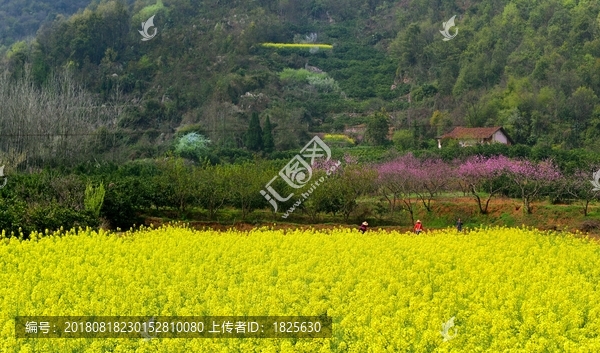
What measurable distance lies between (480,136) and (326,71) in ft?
155

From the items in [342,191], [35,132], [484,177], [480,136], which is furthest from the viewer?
[480,136]

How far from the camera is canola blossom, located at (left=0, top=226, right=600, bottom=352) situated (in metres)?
9.25

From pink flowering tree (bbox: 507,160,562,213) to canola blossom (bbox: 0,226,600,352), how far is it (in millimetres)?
15821

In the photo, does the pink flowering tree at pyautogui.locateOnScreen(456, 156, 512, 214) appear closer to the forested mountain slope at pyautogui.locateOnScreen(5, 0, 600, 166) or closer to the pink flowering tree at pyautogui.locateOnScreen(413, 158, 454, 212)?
the pink flowering tree at pyautogui.locateOnScreen(413, 158, 454, 212)

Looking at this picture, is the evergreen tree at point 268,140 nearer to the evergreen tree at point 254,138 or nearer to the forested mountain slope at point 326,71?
the evergreen tree at point 254,138

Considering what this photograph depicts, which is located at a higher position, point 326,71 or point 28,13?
point 28,13

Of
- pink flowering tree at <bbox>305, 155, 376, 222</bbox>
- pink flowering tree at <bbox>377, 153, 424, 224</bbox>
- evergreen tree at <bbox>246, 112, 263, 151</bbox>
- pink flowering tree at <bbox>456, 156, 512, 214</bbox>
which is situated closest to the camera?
pink flowering tree at <bbox>305, 155, 376, 222</bbox>

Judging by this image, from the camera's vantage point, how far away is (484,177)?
3688 cm

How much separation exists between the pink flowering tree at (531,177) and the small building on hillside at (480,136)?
12723 mm
